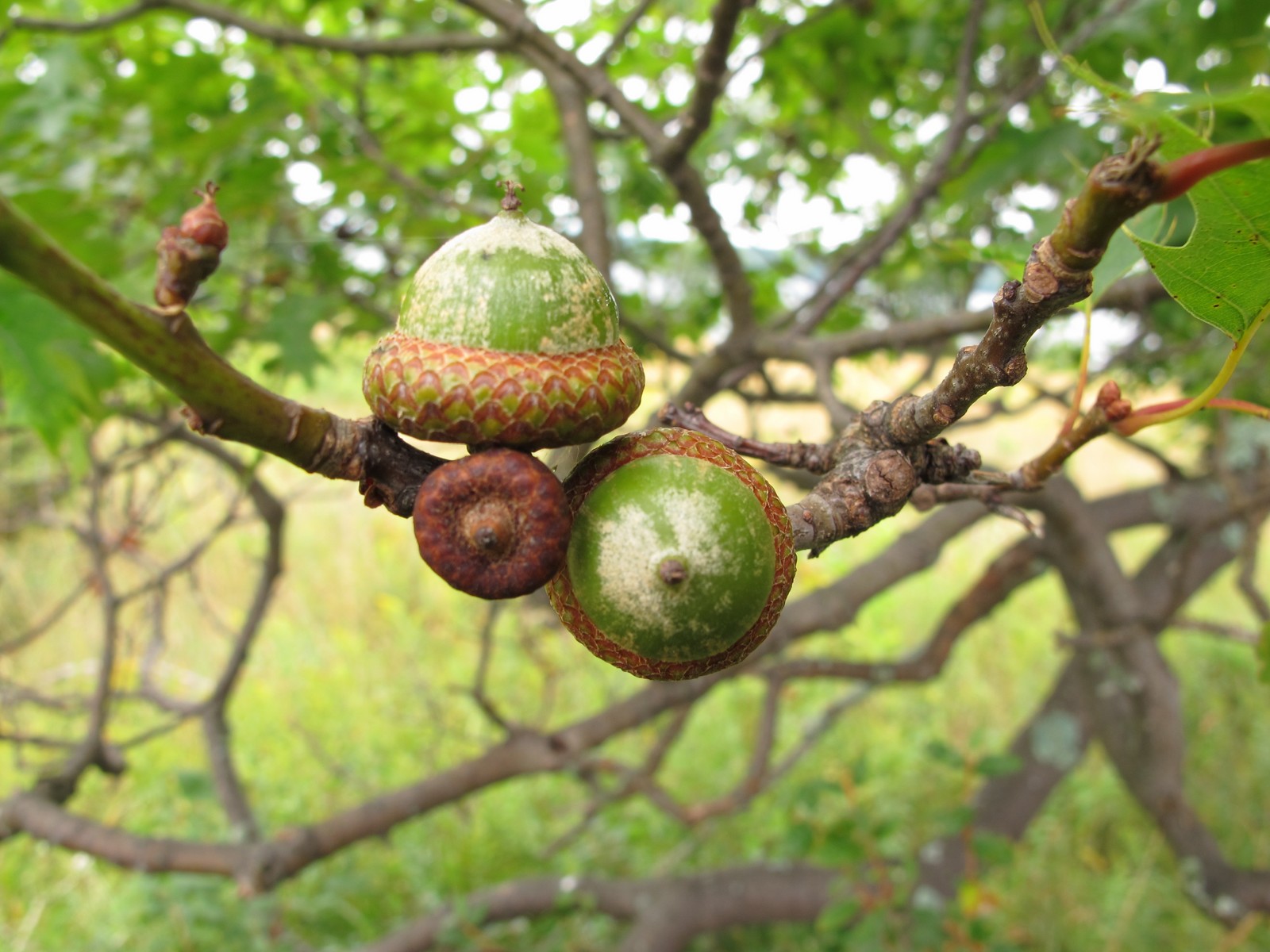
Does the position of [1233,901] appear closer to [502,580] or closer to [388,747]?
[502,580]

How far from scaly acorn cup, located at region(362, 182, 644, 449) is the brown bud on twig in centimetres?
22

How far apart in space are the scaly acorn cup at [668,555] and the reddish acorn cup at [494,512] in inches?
3.2

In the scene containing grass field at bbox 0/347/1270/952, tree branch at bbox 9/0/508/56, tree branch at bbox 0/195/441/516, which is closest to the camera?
tree branch at bbox 0/195/441/516

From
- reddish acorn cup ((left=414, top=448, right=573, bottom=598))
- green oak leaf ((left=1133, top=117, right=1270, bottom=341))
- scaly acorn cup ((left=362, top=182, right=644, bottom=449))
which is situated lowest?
reddish acorn cup ((left=414, top=448, right=573, bottom=598))

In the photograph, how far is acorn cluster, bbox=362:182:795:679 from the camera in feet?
2.64

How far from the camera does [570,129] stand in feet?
9.05

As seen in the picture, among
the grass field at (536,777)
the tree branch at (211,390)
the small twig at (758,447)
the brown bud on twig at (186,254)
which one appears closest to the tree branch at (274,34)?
the small twig at (758,447)

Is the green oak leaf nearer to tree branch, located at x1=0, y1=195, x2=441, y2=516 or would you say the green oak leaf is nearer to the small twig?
the small twig

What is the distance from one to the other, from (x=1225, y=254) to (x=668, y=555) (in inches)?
25.9

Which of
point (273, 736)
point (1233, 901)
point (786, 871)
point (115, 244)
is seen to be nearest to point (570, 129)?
point (115, 244)

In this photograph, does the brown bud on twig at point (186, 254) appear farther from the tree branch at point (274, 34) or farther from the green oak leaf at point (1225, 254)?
the tree branch at point (274, 34)

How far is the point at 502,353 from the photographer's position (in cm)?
86

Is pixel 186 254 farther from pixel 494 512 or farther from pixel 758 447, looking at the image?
pixel 758 447


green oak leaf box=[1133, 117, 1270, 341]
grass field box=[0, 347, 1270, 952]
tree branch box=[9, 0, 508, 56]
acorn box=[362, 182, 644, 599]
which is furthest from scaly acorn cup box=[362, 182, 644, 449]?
grass field box=[0, 347, 1270, 952]
